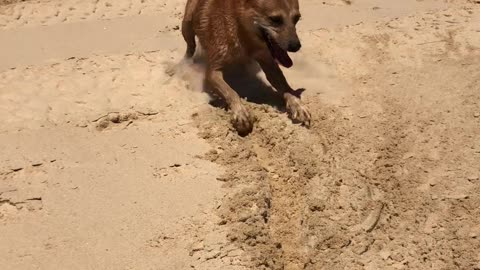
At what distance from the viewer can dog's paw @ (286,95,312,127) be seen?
5762 mm

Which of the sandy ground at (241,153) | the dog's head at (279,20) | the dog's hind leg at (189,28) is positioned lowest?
the sandy ground at (241,153)

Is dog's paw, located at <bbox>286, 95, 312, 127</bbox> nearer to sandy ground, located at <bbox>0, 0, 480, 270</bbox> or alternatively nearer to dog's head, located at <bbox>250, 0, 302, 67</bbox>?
sandy ground, located at <bbox>0, 0, 480, 270</bbox>

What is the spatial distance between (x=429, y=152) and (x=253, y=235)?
1870 mm

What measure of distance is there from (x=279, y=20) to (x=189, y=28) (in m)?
1.29

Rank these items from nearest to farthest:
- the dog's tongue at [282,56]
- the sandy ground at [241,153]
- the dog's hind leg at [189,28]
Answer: the sandy ground at [241,153] < the dog's tongue at [282,56] < the dog's hind leg at [189,28]

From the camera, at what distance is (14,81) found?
652 centimetres

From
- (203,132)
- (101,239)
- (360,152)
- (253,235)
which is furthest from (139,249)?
(360,152)

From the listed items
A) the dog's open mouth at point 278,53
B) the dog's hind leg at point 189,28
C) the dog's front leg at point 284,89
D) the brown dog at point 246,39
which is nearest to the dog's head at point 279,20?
the brown dog at point 246,39

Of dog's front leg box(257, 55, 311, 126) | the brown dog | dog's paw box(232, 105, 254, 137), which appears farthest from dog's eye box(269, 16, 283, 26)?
dog's paw box(232, 105, 254, 137)

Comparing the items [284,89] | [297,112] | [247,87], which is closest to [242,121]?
[297,112]

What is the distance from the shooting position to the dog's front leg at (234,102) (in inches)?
222

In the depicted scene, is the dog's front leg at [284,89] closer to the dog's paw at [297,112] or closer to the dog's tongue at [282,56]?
the dog's paw at [297,112]

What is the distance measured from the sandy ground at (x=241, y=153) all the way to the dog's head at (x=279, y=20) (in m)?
0.70

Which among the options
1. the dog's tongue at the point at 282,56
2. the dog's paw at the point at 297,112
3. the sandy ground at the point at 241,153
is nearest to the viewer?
the sandy ground at the point at 241,153
